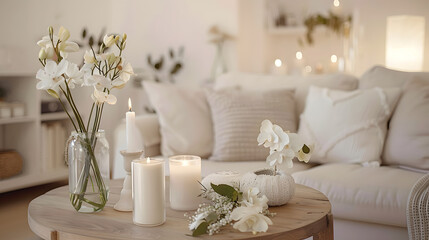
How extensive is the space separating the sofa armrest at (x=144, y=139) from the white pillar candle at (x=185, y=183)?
121 centimetres

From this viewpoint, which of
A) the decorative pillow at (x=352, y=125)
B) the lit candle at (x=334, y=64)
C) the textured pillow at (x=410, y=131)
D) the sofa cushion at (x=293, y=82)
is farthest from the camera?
the lit candle at (x=334, y=64)

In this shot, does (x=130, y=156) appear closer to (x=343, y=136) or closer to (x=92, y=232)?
(x=92, y=232)

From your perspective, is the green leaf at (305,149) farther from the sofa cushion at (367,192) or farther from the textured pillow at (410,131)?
the textured pillow at (410,131)

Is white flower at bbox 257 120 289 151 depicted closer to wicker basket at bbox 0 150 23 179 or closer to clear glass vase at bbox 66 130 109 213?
clear glass vase at bbox 66 130 109 213

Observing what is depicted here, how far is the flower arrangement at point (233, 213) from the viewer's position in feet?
3.79

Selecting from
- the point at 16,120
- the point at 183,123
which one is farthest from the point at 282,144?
the point at 16,120

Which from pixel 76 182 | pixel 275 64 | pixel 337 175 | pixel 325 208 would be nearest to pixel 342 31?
pixel 275 64

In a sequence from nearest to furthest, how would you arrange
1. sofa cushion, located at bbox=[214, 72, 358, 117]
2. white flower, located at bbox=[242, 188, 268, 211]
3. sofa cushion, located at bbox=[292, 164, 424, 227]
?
1. white flower, located at bbox=[242, 188, 268, 211]
2. sofa cushion, located at bbox=[292, 164, 424, 227]
3. sofa cushion, located at bbox=[214, 72, 358, 117]

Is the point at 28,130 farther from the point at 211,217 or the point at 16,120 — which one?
the point at 211,217

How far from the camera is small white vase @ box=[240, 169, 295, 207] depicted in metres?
1.38

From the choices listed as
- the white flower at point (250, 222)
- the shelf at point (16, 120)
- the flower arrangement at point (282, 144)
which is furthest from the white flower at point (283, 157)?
the shelf at point (16, 120)

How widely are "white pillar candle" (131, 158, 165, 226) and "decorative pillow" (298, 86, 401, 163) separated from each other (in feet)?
4.01

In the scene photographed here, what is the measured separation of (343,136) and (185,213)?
4.05 feet

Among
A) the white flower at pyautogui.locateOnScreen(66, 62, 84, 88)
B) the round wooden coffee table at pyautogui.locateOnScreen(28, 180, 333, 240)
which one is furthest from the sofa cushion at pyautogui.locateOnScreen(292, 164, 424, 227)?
the white flower at pyautogui.locateOnScreen(66, 62, 84, 88)
